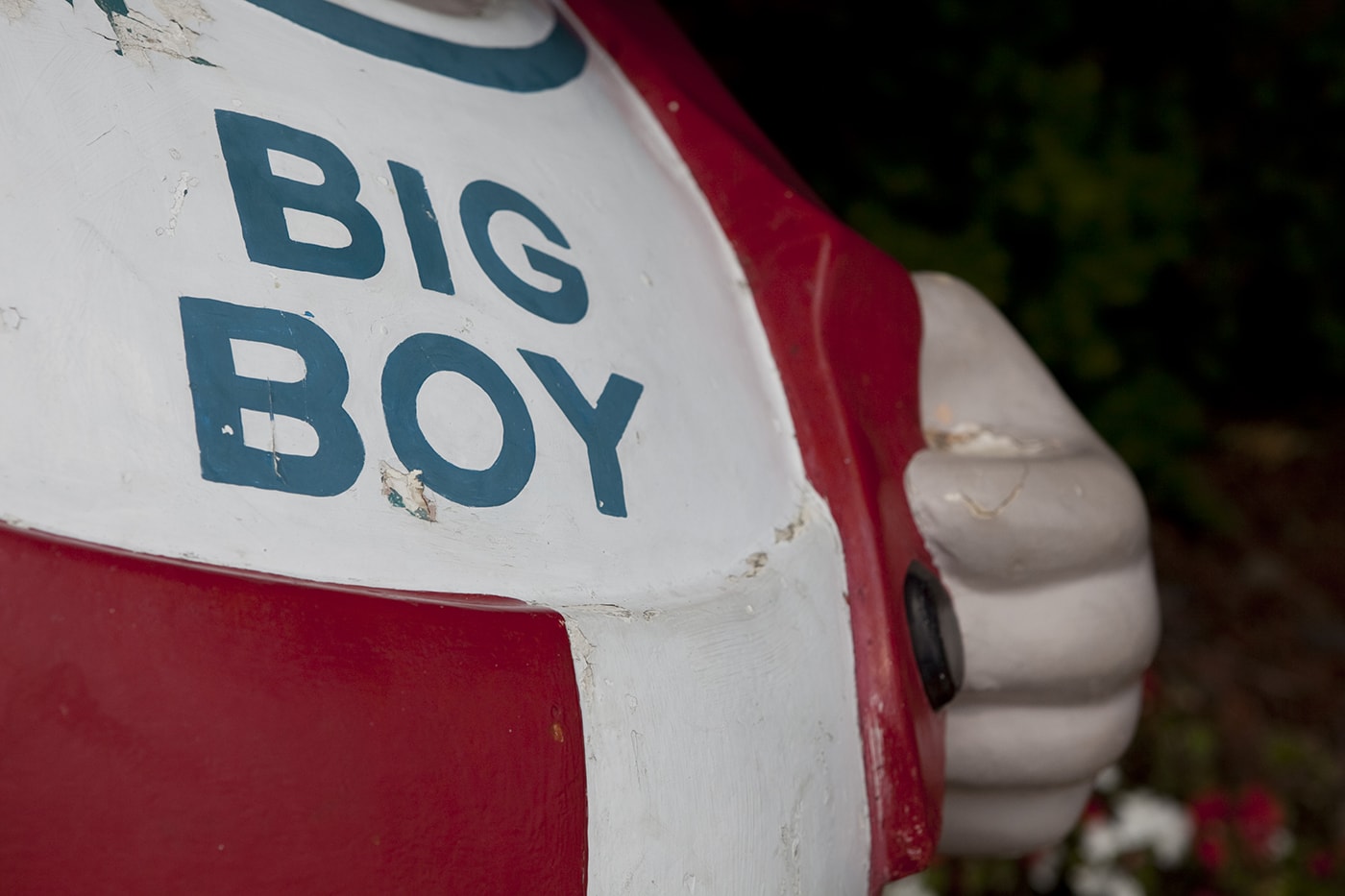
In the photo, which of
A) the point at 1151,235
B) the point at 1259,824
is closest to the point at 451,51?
the point at 1259,824

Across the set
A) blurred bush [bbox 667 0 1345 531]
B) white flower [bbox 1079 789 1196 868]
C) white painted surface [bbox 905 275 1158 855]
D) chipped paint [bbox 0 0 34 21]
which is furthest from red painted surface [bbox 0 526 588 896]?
blurred bush [bbox 667 0 1345 531]

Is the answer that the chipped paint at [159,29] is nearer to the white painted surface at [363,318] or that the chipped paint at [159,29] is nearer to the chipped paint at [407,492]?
the white painted surface at [363,318]

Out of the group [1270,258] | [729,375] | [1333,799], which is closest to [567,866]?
[729,375]

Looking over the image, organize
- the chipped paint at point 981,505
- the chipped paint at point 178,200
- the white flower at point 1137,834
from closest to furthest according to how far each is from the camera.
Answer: the chipped paint at point 178,200, the chipped paint at point 981,505, the white flower at point 1137,834

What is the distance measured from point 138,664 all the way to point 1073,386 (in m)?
2.81

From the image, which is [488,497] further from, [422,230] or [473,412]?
[422,230]

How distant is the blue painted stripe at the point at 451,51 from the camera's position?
866mm

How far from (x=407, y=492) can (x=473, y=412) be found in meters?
0.07

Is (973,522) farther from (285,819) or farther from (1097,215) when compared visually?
(1097,215)

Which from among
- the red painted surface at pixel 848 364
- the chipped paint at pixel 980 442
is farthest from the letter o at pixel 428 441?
the chipped paint at pixel 980 442

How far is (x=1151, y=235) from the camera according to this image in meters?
3.18

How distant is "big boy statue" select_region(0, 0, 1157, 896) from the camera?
640mm

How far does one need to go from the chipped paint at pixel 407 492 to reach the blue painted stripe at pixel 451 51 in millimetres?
297

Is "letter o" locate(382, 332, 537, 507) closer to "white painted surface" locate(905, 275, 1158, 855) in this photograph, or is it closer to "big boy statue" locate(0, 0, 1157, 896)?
"big boy statue" locate(0, 0, 1157, 896)
